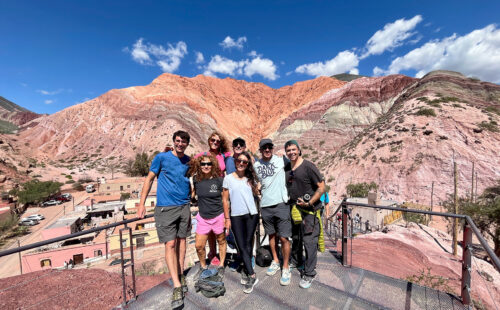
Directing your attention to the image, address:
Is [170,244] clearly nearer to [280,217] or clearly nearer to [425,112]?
[280,217]

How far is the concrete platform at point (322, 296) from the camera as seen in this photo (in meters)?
2.53

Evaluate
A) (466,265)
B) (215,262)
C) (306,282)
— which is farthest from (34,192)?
(466,265)

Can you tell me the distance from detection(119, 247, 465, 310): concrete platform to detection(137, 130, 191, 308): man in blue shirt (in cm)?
36

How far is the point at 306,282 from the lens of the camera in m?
2.88

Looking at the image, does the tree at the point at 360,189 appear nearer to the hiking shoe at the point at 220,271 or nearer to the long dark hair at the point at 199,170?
the hiking shoe at the point at 220,271

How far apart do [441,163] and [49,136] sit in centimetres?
7714

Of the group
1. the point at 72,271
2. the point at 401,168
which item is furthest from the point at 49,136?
the point at 401,168

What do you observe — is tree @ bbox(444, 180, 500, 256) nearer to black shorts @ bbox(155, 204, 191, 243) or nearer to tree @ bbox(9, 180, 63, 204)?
black shorts @ bbox(155, 204, 191, 243)

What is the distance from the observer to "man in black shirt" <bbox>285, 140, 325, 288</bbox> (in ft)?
9.77

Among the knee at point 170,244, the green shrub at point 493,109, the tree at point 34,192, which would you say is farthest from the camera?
the tree at point 34,192

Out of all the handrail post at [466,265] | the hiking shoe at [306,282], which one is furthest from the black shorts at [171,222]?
the handrail post at [466,265]

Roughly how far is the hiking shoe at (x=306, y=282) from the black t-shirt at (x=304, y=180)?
43.4 inches

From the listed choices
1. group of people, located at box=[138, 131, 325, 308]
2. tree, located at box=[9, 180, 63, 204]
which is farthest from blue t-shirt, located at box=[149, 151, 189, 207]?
tree, located at box=[9, 180, 63, 204]

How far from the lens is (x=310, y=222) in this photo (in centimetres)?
306
